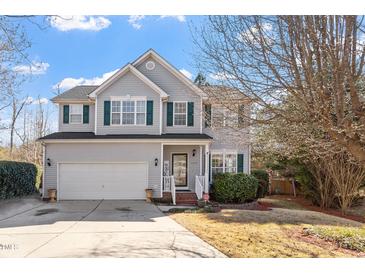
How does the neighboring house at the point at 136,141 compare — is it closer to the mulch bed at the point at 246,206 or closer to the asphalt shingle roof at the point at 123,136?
the asphalt shingle roof at the point at 123,136

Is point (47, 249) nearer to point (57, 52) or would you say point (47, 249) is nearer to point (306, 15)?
point (57, 52)

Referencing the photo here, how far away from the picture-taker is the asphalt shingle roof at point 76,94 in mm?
13141

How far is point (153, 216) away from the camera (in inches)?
341

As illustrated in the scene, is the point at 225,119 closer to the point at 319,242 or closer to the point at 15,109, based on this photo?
the point at 319,242

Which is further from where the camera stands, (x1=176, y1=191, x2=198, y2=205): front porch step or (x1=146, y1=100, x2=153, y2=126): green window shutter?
(x1=146, y1=100, x2=153, y2=126): green window shutter

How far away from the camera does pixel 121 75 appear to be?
488 inches

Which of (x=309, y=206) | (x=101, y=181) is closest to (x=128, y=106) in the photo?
(x=101, y=181)

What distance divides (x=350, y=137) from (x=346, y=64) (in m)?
1.22

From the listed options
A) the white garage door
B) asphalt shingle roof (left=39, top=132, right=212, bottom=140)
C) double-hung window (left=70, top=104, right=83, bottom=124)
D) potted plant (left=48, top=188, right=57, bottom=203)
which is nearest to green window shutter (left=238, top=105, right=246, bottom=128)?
asphalt shingle roof (left=39, top=132, right=212, bottom=140)

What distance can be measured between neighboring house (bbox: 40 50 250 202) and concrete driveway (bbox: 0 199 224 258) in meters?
1.62

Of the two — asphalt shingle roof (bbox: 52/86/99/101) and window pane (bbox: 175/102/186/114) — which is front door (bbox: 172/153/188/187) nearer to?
window pane (bbox: 175/102/186/114)

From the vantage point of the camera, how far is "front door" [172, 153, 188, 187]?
12.9m

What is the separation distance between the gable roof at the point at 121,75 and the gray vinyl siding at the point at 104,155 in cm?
223
